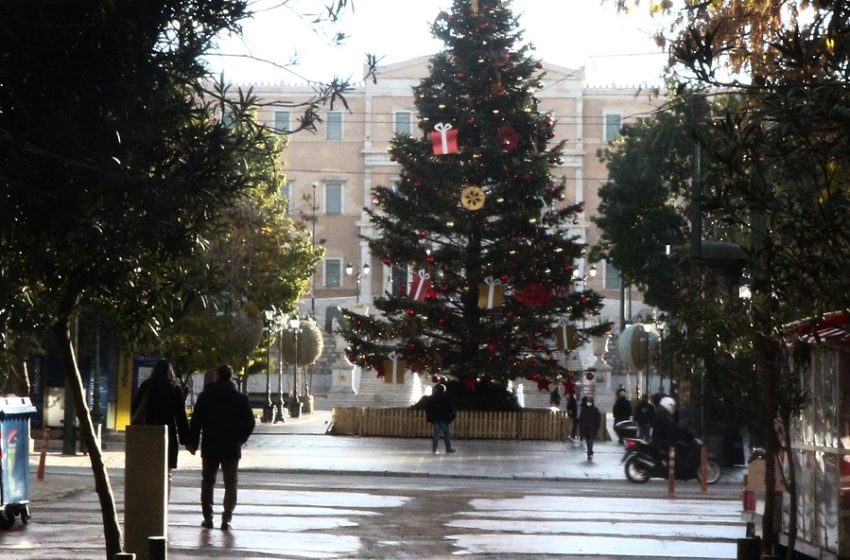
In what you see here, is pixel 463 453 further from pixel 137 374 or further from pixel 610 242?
pixel 610 242

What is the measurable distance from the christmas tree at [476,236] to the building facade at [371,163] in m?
41.5

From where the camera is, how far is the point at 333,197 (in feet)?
303

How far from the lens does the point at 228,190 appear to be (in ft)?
33.8

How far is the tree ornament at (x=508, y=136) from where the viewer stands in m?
43.9

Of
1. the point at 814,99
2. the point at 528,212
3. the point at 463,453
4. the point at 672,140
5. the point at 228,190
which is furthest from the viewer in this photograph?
the point at 672,140

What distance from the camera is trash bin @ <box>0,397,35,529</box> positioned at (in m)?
16.0

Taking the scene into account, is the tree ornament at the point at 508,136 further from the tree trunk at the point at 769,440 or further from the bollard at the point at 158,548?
the bollard at the point at 158,548

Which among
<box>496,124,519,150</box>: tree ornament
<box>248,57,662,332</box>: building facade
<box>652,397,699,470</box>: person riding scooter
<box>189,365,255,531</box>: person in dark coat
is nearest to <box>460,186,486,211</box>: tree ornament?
<box>496,124,519,150</box>: tree ornament

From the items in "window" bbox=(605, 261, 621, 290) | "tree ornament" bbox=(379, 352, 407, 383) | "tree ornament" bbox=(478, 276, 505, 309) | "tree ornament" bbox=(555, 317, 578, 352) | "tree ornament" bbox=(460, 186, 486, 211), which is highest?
"window" bbox=(605, 261, 621, 290)

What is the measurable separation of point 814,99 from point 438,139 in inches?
1261

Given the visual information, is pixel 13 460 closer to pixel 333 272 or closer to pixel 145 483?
pixel 145 483

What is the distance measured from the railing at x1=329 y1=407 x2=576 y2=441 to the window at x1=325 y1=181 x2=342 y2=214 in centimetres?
4820

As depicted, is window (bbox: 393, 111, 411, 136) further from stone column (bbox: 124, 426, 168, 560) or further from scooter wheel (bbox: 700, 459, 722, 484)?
stone column (bbox: 124, 426, 168, 560)

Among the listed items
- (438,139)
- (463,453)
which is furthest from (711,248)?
(438,139)
